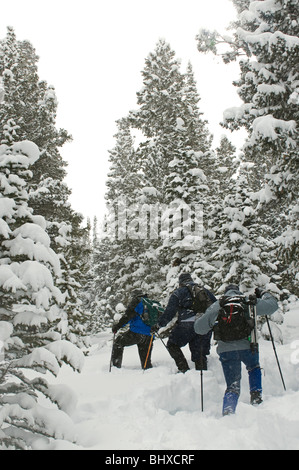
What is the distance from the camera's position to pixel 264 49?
31.2ft

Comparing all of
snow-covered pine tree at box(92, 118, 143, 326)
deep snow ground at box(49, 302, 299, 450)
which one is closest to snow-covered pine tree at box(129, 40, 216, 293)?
snow-covered pine tree at box(92, 118, 143, 326)

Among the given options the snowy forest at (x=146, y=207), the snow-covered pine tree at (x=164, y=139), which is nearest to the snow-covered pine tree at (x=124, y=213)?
the snowy forest at (x=146, y=207)

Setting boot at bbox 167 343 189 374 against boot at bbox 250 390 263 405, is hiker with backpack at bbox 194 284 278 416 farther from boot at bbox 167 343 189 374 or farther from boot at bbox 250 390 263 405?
boot at bbox 167 343 189 374

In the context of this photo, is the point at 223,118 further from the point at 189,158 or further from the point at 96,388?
the point at 96,388

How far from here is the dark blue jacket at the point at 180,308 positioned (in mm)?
7632

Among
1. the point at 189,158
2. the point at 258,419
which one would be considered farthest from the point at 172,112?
the point at 258,419

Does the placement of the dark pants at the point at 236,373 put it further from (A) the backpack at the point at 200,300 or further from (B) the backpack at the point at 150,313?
(B) the backpack at the point at 150,313

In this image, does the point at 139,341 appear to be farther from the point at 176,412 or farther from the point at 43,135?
the point at 43,135

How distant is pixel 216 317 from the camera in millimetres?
5797

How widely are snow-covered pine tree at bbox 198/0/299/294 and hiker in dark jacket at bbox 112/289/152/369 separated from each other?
518 cm

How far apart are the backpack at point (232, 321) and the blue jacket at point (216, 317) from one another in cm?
11
